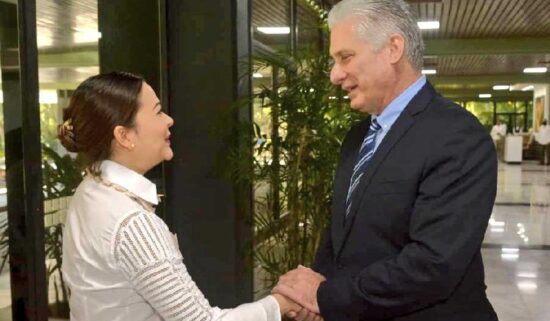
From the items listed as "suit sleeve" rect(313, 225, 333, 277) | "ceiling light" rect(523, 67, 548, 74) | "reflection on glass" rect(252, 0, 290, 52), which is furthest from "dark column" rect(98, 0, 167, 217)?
"ceiling light" rect(523, 67, 548, 74)

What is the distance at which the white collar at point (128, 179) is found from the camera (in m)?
1.34

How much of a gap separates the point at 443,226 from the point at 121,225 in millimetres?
689

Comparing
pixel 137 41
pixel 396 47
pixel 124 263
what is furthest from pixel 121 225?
pixel 137 41

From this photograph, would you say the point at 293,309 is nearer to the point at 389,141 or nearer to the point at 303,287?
the point at 303,287

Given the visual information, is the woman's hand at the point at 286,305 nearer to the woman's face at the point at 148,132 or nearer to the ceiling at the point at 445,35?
the woman's face at the point at 148,132

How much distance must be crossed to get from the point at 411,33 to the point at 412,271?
1.92ft

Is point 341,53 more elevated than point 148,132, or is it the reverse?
point 341,53

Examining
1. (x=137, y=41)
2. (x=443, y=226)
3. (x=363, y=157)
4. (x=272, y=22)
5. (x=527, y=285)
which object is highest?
(x=272, y=22)

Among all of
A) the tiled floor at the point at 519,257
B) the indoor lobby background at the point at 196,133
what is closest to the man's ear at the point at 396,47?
the indoor lobby background at the point at 196,133

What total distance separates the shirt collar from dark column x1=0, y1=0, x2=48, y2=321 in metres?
1.91

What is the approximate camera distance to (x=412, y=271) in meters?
1.30

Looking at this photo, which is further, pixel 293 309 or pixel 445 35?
pixel 445 35

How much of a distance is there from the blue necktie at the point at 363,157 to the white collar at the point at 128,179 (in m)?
0.49

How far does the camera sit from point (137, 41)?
13.2 ft
